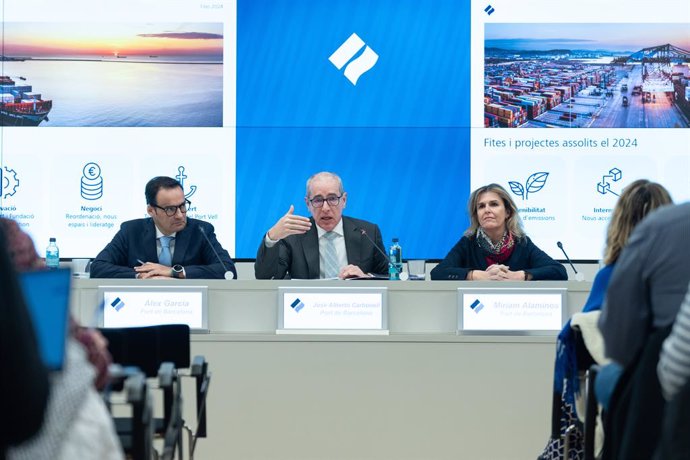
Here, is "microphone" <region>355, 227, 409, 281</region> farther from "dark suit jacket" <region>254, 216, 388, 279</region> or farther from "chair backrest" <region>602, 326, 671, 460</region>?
"chair backrest" <region>602, 326, 671, 460</region>

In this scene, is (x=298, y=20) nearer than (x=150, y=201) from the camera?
No

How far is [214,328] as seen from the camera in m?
4.21

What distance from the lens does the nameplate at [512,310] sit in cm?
412

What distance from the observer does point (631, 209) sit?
278 centimetres

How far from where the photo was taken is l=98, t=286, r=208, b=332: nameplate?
412cm

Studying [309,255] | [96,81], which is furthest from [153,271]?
[96,81]

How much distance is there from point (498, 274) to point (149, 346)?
185 cm

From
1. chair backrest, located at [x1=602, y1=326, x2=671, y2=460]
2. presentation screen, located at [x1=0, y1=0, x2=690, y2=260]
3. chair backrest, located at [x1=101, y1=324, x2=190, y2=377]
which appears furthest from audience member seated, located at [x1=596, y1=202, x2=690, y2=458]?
presentation screen, located at [x1=0, y1=0, x2=690, y2=260]

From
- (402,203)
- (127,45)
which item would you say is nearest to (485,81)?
(402,203)

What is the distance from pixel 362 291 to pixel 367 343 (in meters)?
0.21

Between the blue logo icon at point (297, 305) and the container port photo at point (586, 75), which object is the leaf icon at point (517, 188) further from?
the blue logo icon at point (297, 305)

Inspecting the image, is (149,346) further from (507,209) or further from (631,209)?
(507,209)

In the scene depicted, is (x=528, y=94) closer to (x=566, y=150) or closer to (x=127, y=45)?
(x=566, y=150)

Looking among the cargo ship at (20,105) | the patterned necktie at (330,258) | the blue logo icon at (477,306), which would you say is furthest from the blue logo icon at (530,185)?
the cargo ship at (20,105)
